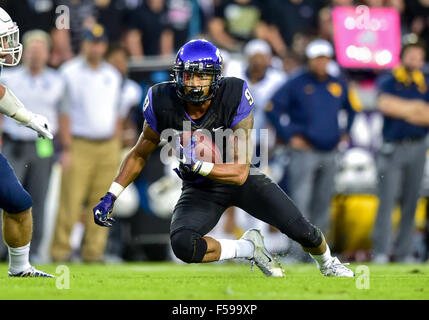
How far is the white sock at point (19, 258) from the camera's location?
6.10 metres

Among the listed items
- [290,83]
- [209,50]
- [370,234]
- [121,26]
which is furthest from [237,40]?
[209,50]

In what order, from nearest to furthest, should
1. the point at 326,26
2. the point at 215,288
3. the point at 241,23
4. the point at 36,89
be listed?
1. the point at 215,288
2. the point at 36,89
3. the point at 326,26
4. the point at 241,23

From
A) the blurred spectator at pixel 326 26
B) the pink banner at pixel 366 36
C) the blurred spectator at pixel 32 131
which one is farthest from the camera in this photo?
the blurred spectator at pixel 326 26

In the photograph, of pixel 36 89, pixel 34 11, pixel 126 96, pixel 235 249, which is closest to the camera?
pixel 235 249

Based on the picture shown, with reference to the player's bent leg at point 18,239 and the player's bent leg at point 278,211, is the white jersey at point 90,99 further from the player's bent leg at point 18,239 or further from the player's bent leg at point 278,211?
the player's bent leg at point 278,211

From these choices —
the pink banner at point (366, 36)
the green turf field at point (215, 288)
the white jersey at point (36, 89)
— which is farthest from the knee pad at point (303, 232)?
the pink banner at point (366, 36)

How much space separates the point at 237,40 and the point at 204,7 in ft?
2.13

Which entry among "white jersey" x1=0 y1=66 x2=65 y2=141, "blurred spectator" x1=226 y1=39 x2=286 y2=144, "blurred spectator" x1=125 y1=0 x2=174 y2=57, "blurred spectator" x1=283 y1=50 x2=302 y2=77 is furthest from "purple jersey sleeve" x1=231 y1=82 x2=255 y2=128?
"blurred spectator" x1=283 y1=50 x2=302 y2=77

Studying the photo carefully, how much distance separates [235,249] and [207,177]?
60 centimetres

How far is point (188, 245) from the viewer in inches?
228

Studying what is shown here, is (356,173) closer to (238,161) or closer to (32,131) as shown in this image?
(32,131)

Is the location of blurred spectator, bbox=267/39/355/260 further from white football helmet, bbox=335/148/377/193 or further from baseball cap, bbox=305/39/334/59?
white football helmet, bbox=335/148/377/193

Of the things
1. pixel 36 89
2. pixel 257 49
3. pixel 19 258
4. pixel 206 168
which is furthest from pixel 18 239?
pixel 257 49

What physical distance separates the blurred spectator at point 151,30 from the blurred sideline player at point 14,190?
505cm
